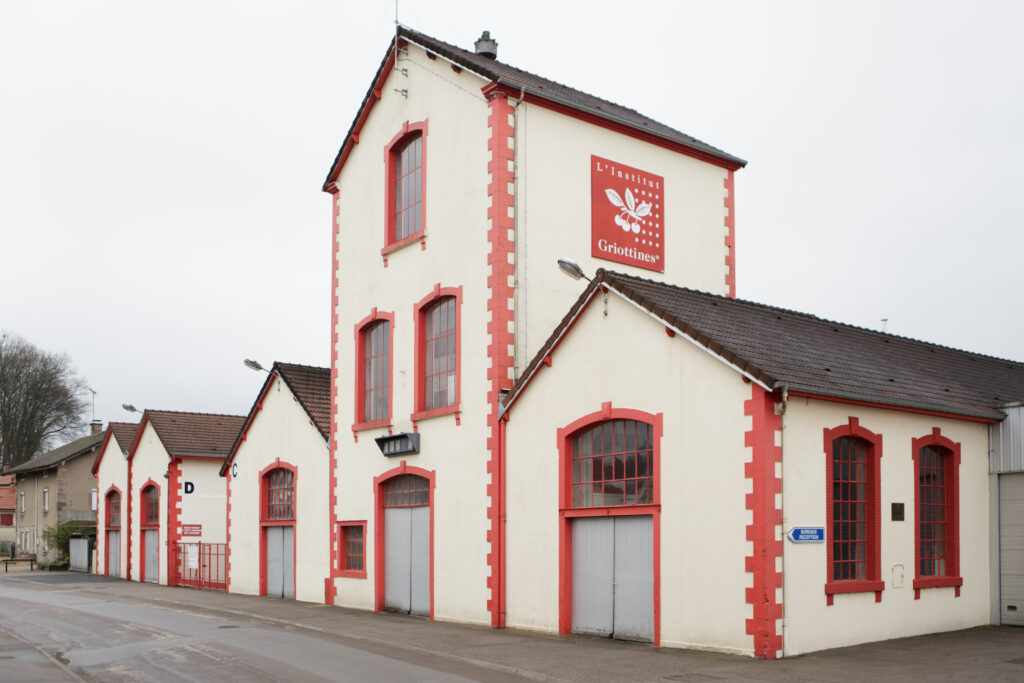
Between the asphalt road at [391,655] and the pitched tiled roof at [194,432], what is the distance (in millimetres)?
14447

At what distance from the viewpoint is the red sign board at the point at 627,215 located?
20453 millimetres

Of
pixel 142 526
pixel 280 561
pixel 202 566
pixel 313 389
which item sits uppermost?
pixel 313 389

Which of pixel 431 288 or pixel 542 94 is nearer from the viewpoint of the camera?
pixel 542 94

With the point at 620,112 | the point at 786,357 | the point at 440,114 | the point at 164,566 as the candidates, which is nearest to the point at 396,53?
the point at 440,114

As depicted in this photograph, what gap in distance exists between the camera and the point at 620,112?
23703mm

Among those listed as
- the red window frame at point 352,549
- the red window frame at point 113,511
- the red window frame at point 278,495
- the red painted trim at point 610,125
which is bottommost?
the red window frame at point 113,511

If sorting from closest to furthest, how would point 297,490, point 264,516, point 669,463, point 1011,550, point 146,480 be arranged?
1. point 669,463
2. point 1011,550
3. point 297,490
4. point 264,516
5. point 146,480

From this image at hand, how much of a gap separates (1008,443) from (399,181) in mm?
12781

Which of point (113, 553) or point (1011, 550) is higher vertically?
point (1011, 550)

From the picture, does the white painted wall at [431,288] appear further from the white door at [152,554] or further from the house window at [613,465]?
the white door at [152,554]

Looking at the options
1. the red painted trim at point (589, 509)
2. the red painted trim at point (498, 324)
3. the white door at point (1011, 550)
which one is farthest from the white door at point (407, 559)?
the white door at point (1011, 550)

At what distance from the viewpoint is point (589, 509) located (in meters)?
16.7

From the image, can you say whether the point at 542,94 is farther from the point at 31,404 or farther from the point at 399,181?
the point at 31,404

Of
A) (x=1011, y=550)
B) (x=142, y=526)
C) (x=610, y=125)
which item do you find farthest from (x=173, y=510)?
(x=1011, y=550)
